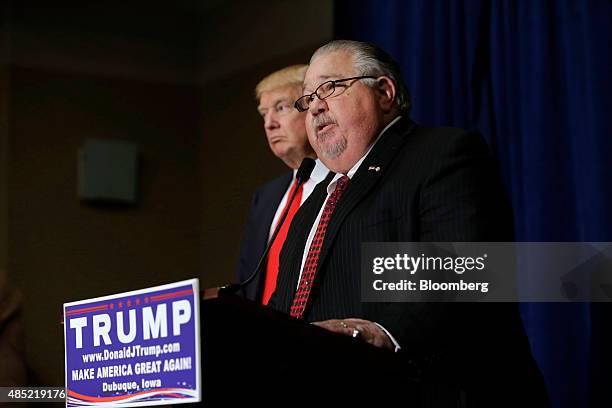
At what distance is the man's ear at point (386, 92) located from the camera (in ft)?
8.31

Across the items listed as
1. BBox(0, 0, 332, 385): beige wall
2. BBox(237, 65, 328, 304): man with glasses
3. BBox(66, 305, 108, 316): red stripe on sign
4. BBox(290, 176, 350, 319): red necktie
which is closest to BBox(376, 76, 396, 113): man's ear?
BBox(290, 176, 350, 319): red necktie

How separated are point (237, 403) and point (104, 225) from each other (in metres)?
3.60

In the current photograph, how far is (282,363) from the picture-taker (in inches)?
70.8

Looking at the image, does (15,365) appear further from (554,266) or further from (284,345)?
(284,345)

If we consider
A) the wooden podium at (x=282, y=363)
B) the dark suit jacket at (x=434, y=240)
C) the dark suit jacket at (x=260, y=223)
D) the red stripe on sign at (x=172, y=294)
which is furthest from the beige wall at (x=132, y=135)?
the red stripe on sign at (x=172, y=294)

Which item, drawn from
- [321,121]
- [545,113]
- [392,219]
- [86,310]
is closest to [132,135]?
[545,113]

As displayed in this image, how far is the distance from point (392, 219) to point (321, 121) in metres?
0.40

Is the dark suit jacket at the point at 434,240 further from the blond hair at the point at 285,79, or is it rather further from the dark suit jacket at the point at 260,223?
the blond hair at the point at 285,79

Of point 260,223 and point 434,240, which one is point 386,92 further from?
point 260,223

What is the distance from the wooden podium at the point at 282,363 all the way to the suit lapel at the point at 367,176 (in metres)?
0.45

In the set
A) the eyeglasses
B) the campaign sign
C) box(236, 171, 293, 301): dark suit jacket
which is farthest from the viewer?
box(236, 171, 293, 301): dark suit jacket

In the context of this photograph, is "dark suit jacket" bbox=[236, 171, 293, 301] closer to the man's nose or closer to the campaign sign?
the man's nose

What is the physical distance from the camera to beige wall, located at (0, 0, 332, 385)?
5.07 m

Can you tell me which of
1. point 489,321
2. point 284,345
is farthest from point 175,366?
point 489,321
